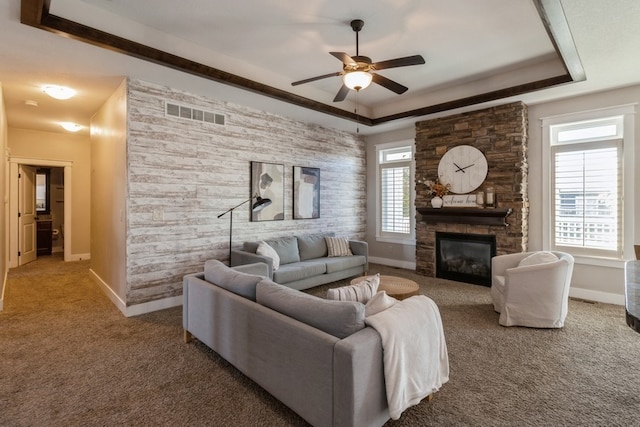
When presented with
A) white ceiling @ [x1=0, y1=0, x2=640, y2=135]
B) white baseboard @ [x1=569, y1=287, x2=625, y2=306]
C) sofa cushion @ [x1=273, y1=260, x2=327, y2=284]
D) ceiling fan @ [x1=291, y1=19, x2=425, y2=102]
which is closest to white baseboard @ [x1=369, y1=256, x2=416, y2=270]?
sofa cushion @ [x1=273, y1=260, x2=327, y2=284]

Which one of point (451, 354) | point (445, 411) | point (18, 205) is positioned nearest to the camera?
point (445, 411)

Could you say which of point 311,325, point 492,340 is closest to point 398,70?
point 492,340

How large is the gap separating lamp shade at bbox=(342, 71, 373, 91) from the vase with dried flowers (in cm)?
296

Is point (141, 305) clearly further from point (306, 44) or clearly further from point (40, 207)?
point (40, 207)

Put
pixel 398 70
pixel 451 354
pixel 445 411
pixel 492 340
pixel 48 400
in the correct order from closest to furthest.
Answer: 1. pixel 445 411
2. pixel 48 400
3. pixel 451 354
4. pixel 492 340
5. pixel 398 70

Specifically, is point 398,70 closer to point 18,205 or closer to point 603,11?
point 603,11

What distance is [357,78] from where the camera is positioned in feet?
10.4

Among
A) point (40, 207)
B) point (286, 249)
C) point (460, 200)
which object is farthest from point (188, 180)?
point (40, 207)

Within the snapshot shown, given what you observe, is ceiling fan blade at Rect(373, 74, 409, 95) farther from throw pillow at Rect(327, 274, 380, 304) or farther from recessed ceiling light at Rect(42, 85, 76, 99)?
recessed ceiling light at Rect(42, 85, 76, 99)

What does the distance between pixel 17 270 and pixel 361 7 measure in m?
7.67

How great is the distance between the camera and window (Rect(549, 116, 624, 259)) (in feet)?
13.9

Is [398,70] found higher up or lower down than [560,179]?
higher up

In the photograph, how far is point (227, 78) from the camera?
3.91 m

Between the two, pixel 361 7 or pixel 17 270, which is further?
pixel 17 270
